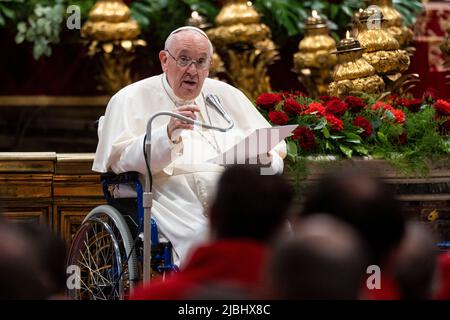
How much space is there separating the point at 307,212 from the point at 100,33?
813cm

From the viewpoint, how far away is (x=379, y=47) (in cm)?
973

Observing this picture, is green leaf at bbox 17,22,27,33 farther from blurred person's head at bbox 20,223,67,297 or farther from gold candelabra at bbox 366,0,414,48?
blurred person's head at bbox 20,223,67,297

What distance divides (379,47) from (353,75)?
563 millimetres

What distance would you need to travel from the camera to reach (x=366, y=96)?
8922 mm

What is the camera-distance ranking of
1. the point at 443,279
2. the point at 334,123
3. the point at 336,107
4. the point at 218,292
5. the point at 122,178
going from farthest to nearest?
the point at 336,107 → the point at 334,123 → the point at 122,178 → the point at 443,279 → the point at 218,292

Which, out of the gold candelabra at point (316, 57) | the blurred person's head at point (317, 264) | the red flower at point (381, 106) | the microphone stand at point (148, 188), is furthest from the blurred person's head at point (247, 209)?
the gold candelabra at point (316, 57)

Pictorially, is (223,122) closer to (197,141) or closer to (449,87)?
(197,141)

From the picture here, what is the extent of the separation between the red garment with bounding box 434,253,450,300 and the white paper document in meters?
2.34

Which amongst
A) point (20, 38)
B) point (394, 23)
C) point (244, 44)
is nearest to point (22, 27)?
point (20, 38)

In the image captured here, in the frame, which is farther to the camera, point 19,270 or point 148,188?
point 148,188

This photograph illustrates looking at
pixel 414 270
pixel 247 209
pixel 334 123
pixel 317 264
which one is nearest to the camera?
pixel 317 264

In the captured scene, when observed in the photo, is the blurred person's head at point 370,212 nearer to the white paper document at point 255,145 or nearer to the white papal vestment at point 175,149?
the white papal vestment at point 175,149

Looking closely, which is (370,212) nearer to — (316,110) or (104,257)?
(104,257)

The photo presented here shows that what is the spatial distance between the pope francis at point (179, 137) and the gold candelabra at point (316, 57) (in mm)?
4289
